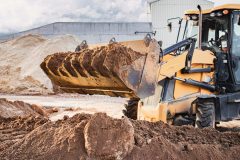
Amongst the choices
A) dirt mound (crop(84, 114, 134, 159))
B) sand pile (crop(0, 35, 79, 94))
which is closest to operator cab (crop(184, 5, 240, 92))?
dirt mound (crop(84, 114, 134, 159))

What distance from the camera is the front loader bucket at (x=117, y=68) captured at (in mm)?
6145

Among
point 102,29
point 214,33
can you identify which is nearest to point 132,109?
point 214,33

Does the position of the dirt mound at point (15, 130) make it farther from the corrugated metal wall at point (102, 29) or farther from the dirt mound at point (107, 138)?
the corrugated metal wall at point (102, 29)

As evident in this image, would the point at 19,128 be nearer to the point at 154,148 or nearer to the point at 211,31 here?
the point at 154,148

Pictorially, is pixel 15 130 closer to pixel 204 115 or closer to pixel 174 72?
pixel 174 72

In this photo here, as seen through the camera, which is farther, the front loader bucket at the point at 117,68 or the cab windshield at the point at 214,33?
the cab windshield at the point at 214,33

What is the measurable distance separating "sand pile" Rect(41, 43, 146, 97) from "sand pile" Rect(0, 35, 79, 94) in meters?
16.3

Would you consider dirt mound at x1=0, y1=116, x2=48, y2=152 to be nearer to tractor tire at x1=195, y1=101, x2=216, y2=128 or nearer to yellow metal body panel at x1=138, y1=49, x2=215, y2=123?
yellow metal body panel at x1=138, y1=49, x2=215, y2=123

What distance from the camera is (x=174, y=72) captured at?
761 cm

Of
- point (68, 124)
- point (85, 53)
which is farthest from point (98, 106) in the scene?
point (68, 124)

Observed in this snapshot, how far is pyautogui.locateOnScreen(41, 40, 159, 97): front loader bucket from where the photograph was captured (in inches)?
242

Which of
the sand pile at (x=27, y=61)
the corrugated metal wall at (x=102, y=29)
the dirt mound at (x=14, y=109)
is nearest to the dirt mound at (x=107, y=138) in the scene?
the dirt mound at (x=14, y=109)

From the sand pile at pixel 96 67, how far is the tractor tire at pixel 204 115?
Answer: 1800 mm

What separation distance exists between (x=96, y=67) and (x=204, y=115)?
2403mm
